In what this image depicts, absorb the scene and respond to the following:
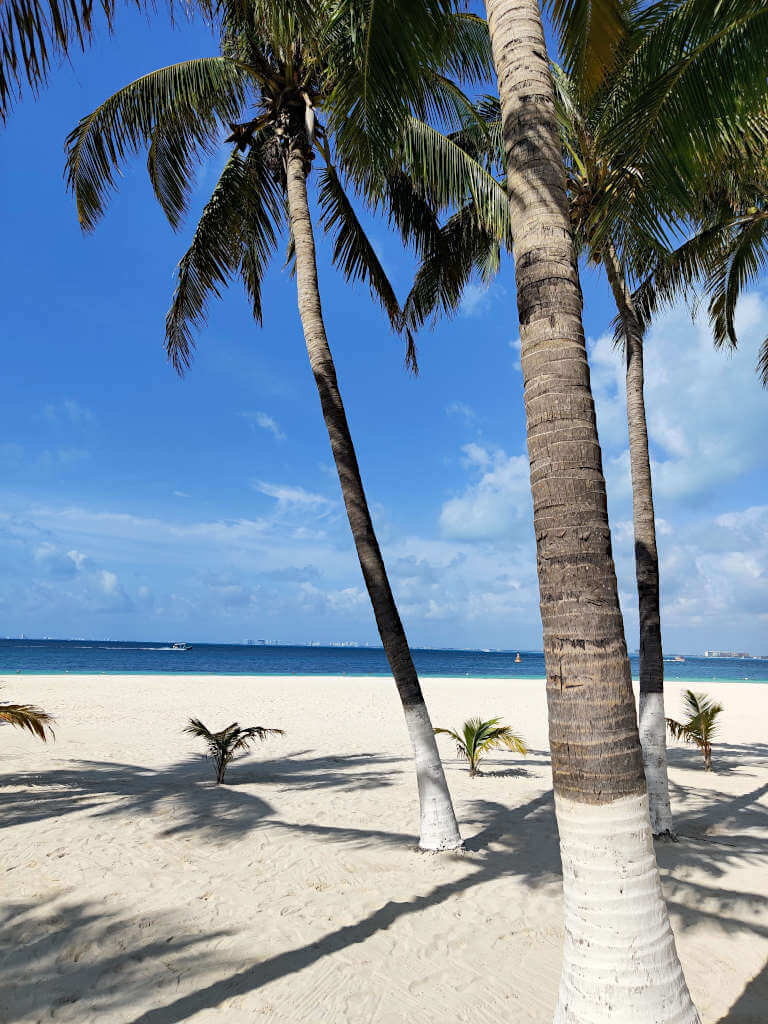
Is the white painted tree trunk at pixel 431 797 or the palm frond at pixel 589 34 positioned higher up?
the palm frond at pixel 589 34

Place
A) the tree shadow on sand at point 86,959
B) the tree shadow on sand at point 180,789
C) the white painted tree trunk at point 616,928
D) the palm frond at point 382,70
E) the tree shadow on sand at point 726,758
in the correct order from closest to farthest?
the white painted tree trunk at point 616,928 → the tree shadow on sand at point 86,959 → the palm frond at point 382,70 → the tree shadow on sand at point 180,789 → the tree shadow on sand at point 726,758

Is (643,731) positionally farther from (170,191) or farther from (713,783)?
(170,191)

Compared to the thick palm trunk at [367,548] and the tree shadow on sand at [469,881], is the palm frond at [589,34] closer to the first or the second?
the thick palm trunk at [367,548]

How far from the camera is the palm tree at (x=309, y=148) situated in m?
5.30

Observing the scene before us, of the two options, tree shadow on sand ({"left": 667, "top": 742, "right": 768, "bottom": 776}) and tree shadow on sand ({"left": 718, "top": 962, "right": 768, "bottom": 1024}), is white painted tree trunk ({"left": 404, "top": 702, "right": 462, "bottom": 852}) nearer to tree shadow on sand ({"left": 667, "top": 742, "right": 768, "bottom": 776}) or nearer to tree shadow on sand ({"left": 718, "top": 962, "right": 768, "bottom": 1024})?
tree shadow on sand ({"left": 718, "top": 962, "right": 768, "bottom": 1024})

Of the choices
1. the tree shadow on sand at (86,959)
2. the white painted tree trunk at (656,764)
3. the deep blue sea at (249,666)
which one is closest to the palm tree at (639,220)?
the white painted tree trunk at (656,764)

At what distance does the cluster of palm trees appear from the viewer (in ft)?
7.53

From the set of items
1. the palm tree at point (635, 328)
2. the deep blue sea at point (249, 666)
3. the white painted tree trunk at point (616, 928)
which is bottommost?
the deep blue sea at point (249, 666)

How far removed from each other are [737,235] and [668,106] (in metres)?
4.99

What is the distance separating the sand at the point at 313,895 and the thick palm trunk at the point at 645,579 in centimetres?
59

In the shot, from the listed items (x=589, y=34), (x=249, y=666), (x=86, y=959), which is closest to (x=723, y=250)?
(x=589, y=34)

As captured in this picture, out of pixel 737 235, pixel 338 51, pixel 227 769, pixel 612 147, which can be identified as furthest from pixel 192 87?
pixel 227 769

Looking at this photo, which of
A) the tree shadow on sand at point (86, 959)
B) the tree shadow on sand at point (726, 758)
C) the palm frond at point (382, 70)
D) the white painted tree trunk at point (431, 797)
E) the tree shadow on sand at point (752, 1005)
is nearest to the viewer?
the tree shadow on sand at point (752, 1005)

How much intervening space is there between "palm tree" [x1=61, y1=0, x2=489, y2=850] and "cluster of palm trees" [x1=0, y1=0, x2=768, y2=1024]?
1.2 inches
